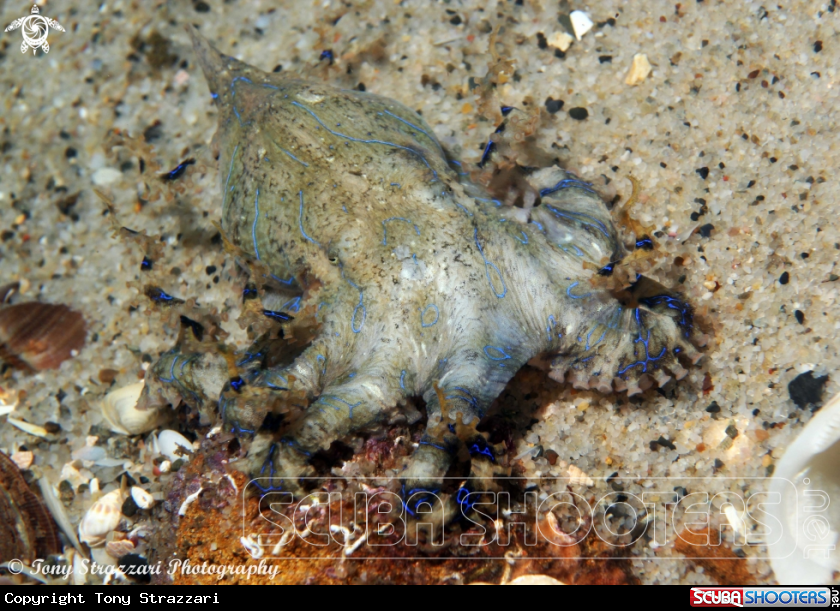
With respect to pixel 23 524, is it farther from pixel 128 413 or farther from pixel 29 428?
pixel 128 413

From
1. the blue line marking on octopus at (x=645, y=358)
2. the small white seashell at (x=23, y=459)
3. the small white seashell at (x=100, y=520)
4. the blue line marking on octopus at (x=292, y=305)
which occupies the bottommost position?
the small white seashell at (x=100, y=520)

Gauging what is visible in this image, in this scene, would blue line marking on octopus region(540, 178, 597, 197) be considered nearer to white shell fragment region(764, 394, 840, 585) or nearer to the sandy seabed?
the sandy seabed

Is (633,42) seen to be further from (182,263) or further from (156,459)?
(156,459)

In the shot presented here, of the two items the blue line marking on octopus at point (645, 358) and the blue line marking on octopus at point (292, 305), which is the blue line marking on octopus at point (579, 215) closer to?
the blue line marking on octopus at point (645, 358)

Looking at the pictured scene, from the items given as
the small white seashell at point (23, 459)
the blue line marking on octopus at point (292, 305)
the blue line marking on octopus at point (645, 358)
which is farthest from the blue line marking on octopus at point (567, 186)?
the small white seashell at point (23, 459)

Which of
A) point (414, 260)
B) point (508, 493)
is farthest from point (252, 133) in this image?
point (508, 493)
